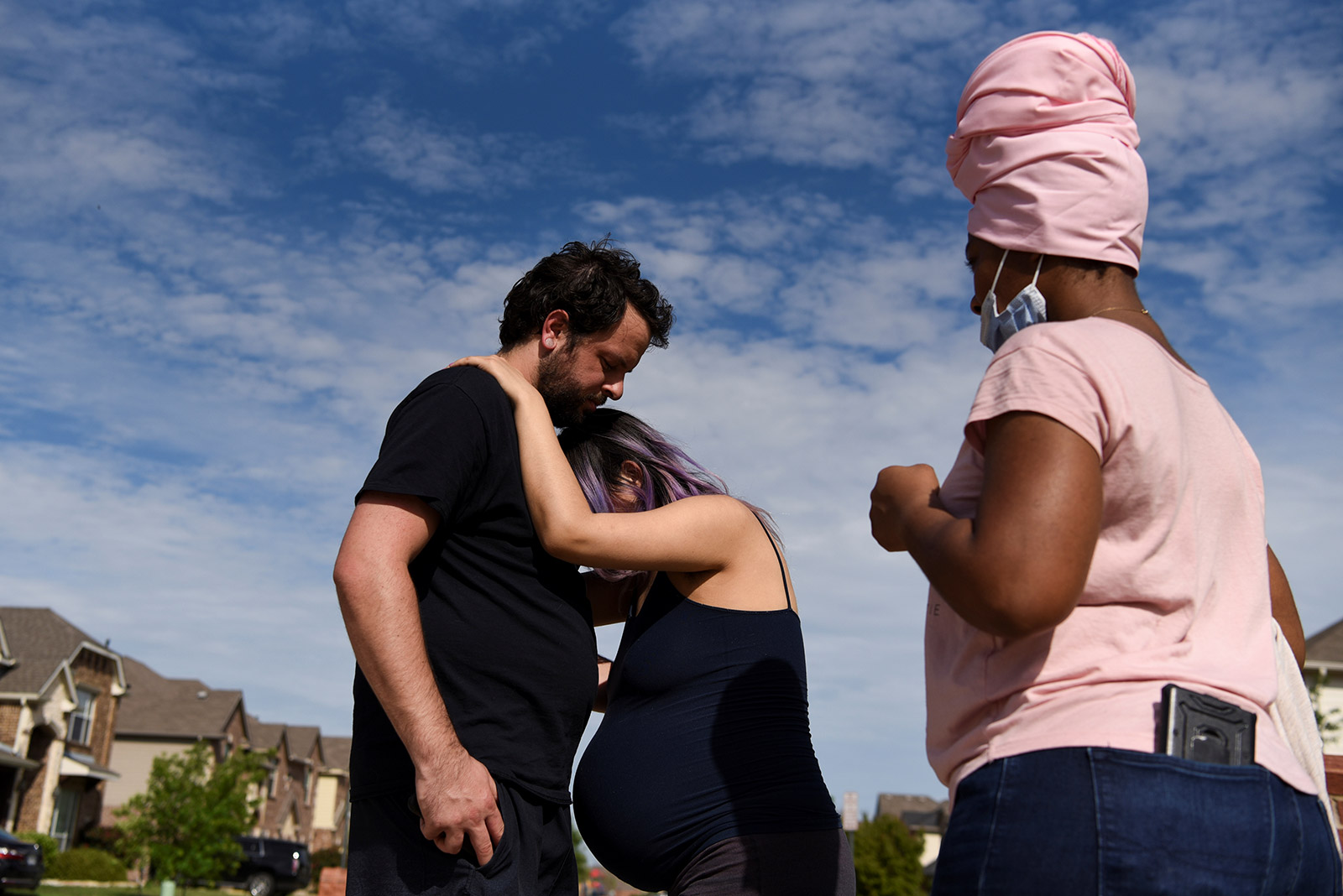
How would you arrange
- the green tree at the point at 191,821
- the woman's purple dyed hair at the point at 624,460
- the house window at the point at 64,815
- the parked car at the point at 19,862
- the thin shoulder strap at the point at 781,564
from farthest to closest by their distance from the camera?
the house window at the point at 64,815 → the green tree at the point at 191,821 → the parked car at the point at 19,862 → the woman's purple dyed hair at the point at 624,460 → the thin shoulder strap at the point at 781,564

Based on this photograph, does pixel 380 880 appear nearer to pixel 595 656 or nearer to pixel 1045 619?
pixel 595 656

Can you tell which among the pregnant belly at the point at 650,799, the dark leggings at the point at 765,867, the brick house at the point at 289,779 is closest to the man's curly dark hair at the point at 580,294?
the pregnant belly at the point at 650,799

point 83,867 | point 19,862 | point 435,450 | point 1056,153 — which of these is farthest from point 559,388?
point 83,867

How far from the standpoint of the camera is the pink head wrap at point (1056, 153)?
6.68 feet

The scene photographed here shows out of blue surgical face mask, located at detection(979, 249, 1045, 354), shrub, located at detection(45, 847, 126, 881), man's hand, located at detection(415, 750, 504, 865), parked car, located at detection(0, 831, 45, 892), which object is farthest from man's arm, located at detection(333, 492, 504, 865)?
shrub, located at detection(45, 847, 126, 881)

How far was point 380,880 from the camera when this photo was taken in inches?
113

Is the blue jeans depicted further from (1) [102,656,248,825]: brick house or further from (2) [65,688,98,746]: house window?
(1) [102,656,248,825]: brick house

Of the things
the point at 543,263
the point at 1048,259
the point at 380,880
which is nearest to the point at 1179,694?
the point at 1048,259

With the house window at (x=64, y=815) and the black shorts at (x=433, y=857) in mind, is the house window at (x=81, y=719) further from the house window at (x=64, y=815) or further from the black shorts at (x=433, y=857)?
the black shorts at (x=433, y=857)

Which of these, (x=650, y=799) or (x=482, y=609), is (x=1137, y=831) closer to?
(x=650, y=799)

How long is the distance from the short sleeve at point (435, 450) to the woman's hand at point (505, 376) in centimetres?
22

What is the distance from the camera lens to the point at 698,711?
2.94m

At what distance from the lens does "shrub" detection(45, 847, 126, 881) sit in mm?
34000

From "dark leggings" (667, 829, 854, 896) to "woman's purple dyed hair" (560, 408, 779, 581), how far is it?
3.34 feet
